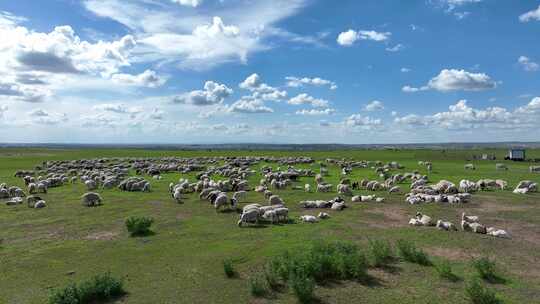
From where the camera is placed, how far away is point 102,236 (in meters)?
19.6

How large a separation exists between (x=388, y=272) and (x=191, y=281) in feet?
23.4

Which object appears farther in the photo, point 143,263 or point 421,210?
point 421,210

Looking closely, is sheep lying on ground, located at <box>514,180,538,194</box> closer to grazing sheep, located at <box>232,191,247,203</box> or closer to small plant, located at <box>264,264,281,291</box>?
grazing sheep, located at <box>232,191,247,203</box>

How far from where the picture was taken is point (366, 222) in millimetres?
21391

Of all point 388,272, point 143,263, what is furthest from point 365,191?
point 143,263

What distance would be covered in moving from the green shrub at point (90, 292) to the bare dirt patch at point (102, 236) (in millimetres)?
6789

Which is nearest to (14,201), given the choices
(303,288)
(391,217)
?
(303,288)

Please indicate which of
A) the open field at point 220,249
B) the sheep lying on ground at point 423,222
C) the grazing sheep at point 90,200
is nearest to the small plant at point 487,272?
the open field at point 220,249

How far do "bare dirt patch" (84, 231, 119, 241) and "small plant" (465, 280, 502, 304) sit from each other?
634 inches

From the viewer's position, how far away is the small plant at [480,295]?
10789 millimetres

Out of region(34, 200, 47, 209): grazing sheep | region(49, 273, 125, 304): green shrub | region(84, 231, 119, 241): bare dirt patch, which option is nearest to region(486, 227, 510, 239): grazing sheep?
region(49, 273, 125, 304): green shrub

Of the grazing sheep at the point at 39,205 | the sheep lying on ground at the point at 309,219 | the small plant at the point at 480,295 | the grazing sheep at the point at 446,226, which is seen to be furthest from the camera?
the grazing sheep at the point at 39,205

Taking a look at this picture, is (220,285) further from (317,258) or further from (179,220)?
(179,220)

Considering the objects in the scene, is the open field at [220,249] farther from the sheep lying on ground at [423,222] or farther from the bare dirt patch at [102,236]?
the sheep lying on ground at [423,222]
